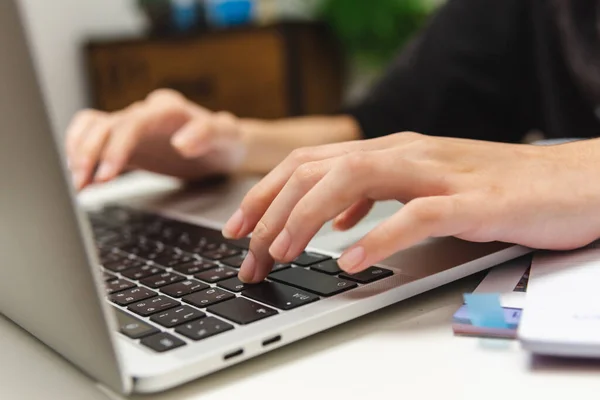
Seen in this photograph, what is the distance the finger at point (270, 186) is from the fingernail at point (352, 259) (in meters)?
0.09

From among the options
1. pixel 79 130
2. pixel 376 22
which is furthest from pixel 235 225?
pixel 376 22

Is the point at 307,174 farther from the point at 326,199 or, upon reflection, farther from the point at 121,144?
the point at 121,144

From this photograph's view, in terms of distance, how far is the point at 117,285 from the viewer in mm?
453

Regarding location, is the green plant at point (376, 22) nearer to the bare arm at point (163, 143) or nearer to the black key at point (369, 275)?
the bare arm at point (163, 143)

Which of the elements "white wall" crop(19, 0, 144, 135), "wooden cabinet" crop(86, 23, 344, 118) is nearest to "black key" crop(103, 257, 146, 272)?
"wooden cabinet" crop(86, 23, 344, 118)

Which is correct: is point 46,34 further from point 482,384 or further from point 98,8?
point 482,384

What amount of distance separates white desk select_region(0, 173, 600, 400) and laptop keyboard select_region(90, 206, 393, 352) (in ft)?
0.08

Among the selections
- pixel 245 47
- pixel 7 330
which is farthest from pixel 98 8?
pixel 7 330

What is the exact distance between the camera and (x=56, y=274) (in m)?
0.30

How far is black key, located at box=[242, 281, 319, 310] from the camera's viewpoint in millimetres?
380

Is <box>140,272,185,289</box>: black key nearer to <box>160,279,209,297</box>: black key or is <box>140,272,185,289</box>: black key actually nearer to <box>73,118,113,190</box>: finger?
<box>160,279,209,297</box>: black key

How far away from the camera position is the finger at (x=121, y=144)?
0.75 metres

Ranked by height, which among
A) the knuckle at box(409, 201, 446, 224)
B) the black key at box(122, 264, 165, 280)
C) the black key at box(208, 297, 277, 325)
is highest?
the knuckle at box(409, 201, 446, 224)

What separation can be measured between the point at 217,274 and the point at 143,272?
64 mm
